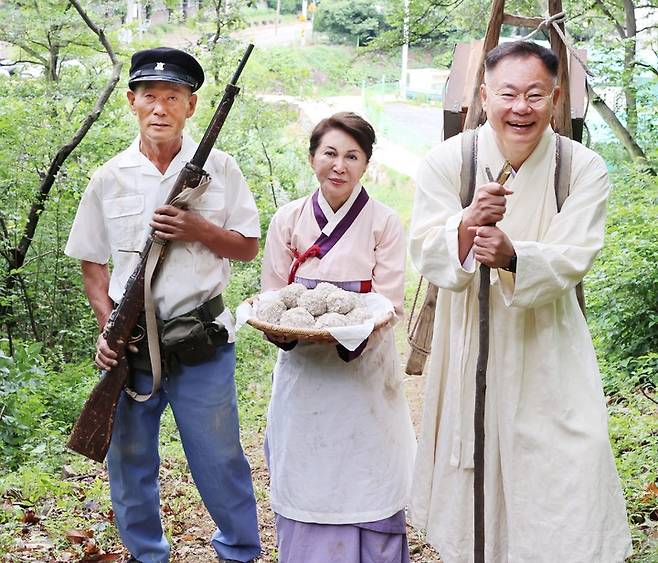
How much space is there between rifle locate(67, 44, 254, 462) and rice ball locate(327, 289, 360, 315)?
0.77 meters

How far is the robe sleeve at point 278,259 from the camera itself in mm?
4180

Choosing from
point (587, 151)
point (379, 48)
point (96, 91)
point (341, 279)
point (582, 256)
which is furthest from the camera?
point (379, 48)

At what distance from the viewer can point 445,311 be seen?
3730 mm

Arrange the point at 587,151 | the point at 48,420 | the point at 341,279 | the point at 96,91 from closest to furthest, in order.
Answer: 1. the point at 587,151
2. the point at 341,279
3. the point at 48,420
4. the point at 96,91

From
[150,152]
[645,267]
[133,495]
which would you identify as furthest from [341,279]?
[645,267]

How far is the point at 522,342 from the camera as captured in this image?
3512 millimetres

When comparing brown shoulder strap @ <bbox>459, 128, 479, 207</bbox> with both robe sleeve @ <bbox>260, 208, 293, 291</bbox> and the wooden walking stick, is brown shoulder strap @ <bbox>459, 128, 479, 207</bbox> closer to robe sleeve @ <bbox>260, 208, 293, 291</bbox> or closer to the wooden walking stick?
the wooden walking stick

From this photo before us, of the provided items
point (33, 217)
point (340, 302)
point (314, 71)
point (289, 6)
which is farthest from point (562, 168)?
point (289, 6)

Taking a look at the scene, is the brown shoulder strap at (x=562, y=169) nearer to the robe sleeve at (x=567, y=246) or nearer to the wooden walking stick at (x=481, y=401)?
the robe sleeve at (x=567, y=246)

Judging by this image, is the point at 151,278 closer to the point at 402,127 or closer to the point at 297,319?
the point at 297,319

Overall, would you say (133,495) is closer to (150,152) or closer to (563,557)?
(150,152)

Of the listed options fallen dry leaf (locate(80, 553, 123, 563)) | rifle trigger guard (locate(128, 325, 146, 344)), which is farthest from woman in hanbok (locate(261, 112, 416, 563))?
fallen dry leaf (locate(80, 553, 123, 563))

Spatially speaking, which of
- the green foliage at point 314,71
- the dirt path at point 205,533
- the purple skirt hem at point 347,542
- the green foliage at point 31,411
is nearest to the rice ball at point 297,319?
the purple skirt hem at point 347,542

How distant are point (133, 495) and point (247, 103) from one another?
26.1ft
